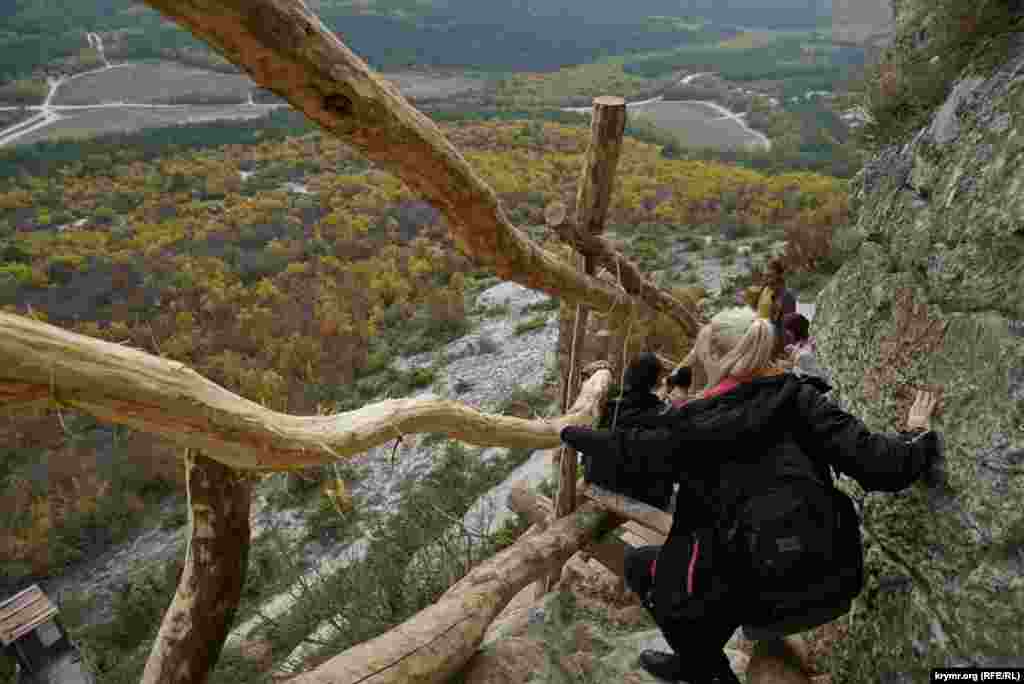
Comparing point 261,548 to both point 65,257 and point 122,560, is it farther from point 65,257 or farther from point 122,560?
point 65,257

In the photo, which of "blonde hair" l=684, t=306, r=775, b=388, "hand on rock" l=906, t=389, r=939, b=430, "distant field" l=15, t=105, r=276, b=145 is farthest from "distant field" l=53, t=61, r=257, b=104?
"hand on rock" l=906, t=389, r=939, b=430

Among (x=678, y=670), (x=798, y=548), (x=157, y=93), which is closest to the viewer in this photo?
(x=798, y=548)

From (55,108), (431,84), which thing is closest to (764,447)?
(55,108)

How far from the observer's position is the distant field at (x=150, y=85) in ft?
116

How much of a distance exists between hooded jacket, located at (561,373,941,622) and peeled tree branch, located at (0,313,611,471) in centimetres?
88

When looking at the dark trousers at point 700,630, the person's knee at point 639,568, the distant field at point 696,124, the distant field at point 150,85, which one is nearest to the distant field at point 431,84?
the distant field at point 150,85

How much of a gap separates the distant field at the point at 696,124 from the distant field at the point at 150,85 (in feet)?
83.8

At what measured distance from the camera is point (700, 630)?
6.51 feet

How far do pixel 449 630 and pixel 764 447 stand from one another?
1.40 meters

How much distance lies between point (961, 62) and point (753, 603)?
2.82 meters

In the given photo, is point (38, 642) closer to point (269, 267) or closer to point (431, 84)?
point (269, 267)

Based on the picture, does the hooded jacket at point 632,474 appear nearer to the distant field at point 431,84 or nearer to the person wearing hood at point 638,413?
the person wearing hood at point 638,413

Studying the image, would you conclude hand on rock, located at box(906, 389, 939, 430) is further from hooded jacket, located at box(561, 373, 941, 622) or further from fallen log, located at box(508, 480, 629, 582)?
fallen log, located at box(508, 480, 629, 582)

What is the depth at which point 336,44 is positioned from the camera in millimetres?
1228
